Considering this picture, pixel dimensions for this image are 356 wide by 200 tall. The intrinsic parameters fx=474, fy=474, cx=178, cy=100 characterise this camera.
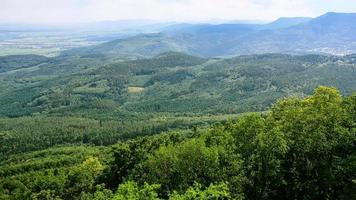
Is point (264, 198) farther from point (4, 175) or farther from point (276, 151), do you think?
point (4, 175)

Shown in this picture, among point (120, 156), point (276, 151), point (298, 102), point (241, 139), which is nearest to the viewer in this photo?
point (276, 151)

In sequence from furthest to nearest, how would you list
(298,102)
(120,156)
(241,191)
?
(120,156) → (298,102) → (241,191)

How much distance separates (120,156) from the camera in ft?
376

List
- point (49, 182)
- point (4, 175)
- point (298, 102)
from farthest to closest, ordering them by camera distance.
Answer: point (4, 175), point (49, 182), point (298, 102)

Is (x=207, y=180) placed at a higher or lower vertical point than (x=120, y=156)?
higher

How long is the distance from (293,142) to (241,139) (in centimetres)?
964

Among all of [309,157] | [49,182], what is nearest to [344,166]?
[309,157]

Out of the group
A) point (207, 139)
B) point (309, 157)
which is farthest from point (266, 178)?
point (207, 139)

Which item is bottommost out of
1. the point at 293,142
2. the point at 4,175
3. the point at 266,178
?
the point at 4,175

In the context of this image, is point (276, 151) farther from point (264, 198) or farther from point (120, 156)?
point (120, 156)

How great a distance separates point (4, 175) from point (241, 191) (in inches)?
5156

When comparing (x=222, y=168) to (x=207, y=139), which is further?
(x=207, y=139)

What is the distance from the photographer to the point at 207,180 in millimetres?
79375

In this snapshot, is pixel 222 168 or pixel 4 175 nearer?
pixel 222 168
